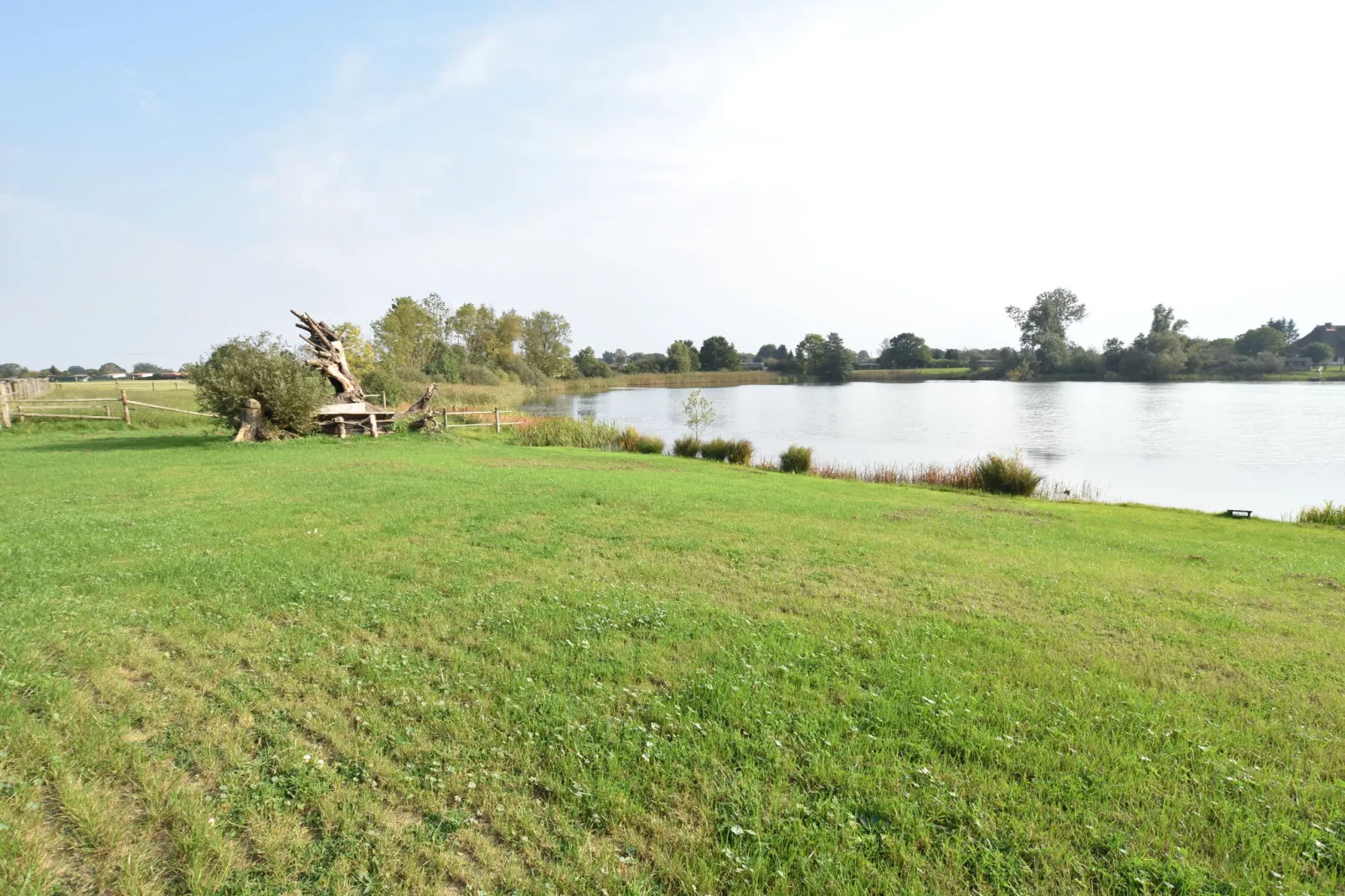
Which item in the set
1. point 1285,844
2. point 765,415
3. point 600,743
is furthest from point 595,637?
point 765,415

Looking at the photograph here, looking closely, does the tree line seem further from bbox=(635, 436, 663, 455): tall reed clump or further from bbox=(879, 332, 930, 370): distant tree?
bbox=(635, 436, 663, 455): tall reed clump

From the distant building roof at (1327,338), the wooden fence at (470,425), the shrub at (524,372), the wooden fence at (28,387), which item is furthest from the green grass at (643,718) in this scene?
the distant building roof at (1327,338)

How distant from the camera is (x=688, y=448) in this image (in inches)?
1024

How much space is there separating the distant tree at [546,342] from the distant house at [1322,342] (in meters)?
102

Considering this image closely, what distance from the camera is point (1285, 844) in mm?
2967

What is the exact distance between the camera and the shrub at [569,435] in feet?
92.1

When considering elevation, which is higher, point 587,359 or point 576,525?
point 587,359

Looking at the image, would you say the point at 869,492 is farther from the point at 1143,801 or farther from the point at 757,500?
the point at 1143,801

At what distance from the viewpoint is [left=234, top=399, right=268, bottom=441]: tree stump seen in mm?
19656

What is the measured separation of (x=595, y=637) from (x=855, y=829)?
265 cm

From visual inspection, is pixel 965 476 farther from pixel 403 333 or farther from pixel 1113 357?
pixel 1113 357

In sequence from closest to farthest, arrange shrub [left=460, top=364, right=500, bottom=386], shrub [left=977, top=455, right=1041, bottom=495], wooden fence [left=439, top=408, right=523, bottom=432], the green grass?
the green grass
shrub [left=977, top=455, right=1041, bottom=495]
wooden fence [left=439, top=408, right=523, bottom=432]
shrub [left=460, top=364, right=500, bottom=386]

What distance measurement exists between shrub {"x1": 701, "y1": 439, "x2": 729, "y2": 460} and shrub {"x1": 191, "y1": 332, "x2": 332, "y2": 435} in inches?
583

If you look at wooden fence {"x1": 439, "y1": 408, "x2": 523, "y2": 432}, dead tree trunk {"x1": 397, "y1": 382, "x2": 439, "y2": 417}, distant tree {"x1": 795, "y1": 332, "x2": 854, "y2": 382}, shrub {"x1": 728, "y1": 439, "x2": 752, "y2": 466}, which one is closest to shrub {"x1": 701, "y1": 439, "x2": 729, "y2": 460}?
shrub {"x1": 728, "y1": 439, "x2": 752, "y2": 466}
